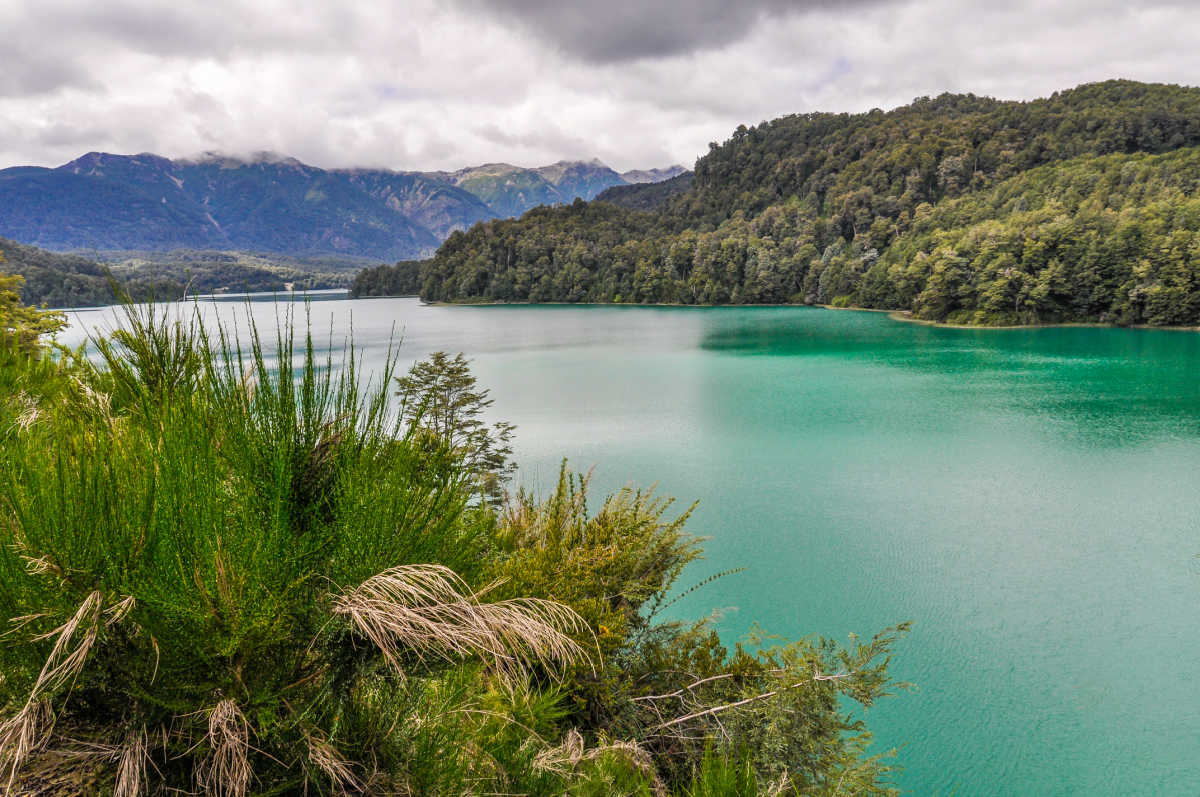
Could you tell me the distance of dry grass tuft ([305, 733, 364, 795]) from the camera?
1.78 meters

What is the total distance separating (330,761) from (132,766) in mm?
476

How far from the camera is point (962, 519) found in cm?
1342

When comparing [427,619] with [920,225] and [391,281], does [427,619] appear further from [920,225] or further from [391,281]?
[391,281]

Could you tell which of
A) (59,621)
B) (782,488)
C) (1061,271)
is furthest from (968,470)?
(1061,271)

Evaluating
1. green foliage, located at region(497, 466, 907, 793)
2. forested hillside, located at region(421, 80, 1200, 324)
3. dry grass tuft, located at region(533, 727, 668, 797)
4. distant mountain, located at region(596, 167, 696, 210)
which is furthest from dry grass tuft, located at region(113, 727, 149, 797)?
distant mountain, located at region(596, 167, 696, 210)

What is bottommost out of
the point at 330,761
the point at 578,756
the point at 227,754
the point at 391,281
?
the point at 578,756

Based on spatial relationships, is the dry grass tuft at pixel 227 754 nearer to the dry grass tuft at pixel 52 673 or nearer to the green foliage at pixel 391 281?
the dry grass tuft at pixel 52 673

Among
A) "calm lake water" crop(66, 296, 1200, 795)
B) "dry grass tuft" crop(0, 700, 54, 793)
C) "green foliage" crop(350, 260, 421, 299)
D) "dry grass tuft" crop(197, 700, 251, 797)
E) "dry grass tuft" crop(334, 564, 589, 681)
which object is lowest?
"calm lake water" crop(66, 296, 1200, 795)

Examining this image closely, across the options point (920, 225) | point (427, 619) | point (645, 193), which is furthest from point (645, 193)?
point (427, 619)

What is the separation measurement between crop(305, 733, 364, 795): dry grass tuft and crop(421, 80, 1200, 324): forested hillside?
5324cm

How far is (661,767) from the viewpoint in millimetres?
5223

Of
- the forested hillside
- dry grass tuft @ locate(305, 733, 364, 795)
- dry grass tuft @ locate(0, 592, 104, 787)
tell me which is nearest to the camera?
dry grass tuft @ locate(0, 592, 104, 787)

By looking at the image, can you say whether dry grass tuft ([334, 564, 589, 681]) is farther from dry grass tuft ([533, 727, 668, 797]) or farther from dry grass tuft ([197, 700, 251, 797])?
dry grass tuft ([533, 727, 668, 797])

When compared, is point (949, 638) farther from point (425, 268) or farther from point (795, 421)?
point (425, 268)
